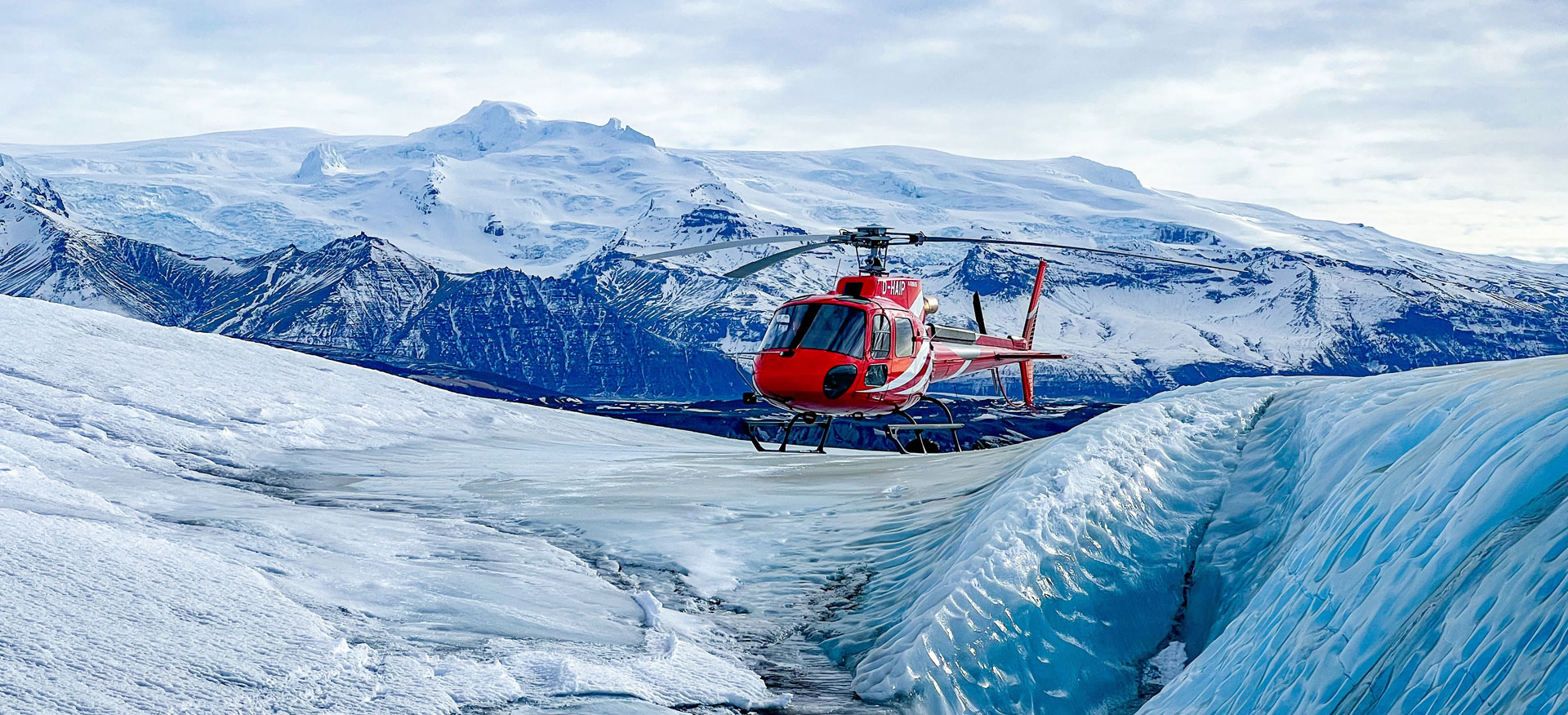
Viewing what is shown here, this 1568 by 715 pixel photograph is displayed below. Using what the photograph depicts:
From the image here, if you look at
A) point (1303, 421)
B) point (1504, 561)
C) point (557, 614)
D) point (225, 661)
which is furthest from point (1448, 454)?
point (225, 661)

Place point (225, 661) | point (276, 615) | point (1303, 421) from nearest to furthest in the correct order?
point (225, 661) < point (276, 615) < point (1303, 421)

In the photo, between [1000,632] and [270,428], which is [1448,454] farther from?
[270,428]

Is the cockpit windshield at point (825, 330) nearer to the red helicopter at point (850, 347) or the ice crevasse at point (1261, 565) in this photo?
the red helicopter at point (850, 347)

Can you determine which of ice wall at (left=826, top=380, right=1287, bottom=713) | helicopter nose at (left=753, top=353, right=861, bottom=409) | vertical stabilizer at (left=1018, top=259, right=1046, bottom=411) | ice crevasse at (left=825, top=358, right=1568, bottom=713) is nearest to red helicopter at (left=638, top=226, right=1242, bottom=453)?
helicopter nose at (left=753, top=353, right=861, bottom=409)

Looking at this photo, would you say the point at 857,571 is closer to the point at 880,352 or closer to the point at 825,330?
the point at 825,330

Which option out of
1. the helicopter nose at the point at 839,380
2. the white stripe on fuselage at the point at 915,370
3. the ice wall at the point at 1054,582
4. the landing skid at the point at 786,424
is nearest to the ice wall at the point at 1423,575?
the ice wall at the point at 1054,582

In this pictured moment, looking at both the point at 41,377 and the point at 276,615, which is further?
the point at 41,377
